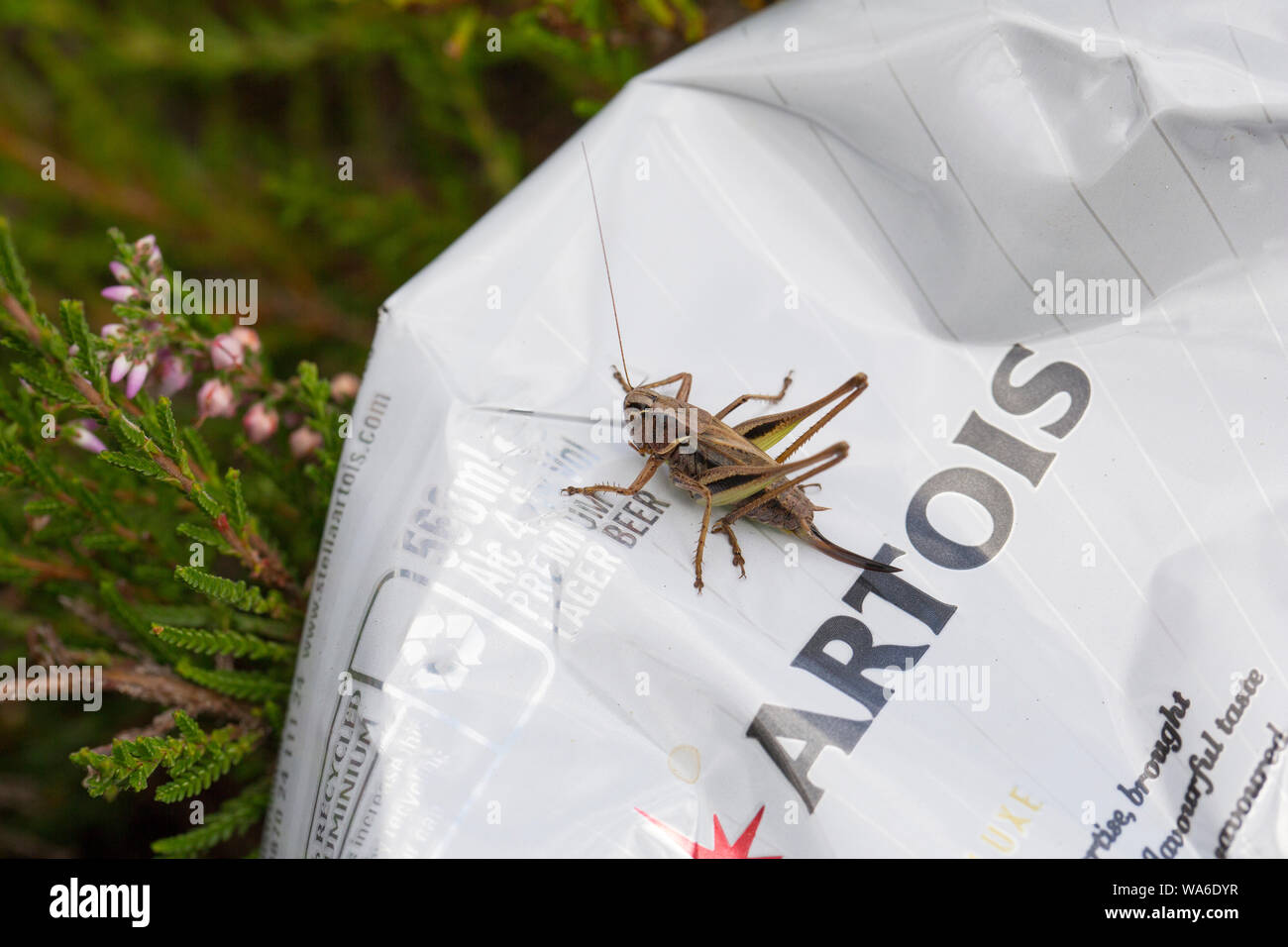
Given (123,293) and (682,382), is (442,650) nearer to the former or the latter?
(682,382)

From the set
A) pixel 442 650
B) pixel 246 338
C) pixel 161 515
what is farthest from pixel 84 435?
pixel 442 650


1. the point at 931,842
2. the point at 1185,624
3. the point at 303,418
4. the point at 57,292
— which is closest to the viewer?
the point at 931,842

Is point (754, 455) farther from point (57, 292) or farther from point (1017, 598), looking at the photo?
point (57, 292)

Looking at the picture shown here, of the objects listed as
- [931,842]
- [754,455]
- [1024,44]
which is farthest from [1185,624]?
[1024,44]

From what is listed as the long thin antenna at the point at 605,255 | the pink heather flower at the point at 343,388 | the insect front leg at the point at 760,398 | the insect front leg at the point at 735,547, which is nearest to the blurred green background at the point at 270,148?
the long thin antenna at the point at 605,255

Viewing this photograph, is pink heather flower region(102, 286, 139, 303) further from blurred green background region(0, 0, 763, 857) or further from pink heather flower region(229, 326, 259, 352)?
blurred green background region(0, 0, 763, 857)


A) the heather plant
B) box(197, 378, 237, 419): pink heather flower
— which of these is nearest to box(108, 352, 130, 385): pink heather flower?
the heather plant

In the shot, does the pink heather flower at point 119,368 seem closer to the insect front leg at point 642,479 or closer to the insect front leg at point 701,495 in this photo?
the insect front leg at point 642,479
